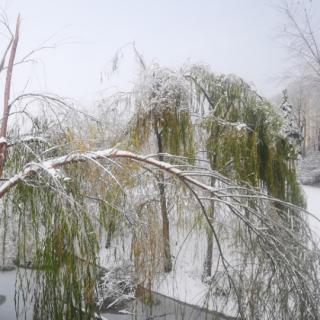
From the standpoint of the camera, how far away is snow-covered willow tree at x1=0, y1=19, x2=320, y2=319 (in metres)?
1.68

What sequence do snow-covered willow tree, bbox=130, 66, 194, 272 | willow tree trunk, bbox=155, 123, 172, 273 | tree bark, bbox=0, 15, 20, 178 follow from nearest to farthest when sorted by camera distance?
willow tree trunk, bbox=155, 123, 172, 273, tree bark, bbox=0, 15, 20, 178, snow-covered willow tree, bbox=130, 66, 194, 272

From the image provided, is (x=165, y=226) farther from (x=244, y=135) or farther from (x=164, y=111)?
(x=244, y=135)

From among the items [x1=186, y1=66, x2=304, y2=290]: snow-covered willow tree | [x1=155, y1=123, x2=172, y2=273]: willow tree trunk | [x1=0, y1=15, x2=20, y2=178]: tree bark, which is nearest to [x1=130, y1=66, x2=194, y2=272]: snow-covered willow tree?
[x1=186, y1=66, x2=304, y2=290]: snow-covered willow tree

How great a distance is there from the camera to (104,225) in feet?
7.20

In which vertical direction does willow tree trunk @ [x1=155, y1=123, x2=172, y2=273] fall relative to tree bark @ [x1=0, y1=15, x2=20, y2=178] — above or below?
below

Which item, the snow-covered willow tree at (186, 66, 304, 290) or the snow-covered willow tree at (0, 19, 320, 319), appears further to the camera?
the snow-covered willow tree at (186, 66, 304, 290)

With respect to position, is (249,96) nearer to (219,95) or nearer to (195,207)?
(219,95)

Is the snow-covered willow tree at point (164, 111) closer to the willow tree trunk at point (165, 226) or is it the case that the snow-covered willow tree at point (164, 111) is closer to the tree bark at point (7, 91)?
the tree bark at point (7, 91)

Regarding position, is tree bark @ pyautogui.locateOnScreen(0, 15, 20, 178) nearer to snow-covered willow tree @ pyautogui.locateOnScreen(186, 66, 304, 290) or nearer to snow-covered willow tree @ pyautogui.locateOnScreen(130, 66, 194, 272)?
snow-covered willow tree @ pyautogui.locateOnScreen(130, 66, 194, 272)

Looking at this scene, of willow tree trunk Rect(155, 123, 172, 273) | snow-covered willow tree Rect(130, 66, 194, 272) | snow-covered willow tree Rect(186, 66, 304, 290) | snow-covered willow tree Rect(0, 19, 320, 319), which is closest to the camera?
snow-covered willow tree Rect(0, 19, 320, 319)

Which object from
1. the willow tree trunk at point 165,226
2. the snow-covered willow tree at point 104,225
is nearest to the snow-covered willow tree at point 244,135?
the willow tree trunk at point 165,226

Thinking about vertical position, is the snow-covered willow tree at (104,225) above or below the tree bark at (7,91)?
below

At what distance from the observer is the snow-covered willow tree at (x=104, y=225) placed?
66.0 inches

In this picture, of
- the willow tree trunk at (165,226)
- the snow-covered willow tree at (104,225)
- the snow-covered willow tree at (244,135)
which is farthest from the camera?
the snow-covered willow tree at (244,135)
